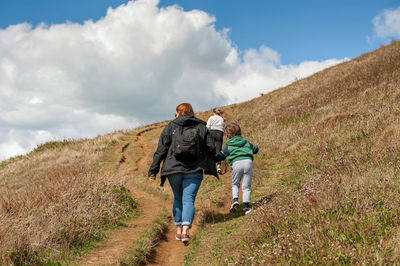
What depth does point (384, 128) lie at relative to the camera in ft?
26.0

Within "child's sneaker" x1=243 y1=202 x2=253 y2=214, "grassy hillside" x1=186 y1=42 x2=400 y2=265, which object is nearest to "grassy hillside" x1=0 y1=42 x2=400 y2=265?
"grassy hillside" x1=186 y1=42 x2=400 y2=265

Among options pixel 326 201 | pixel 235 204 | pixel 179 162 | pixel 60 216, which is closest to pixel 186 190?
pixel 179 162

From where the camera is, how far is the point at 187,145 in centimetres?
529

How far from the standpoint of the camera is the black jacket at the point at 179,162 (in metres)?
5.41

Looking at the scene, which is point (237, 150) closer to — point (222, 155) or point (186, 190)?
point (222, 155)

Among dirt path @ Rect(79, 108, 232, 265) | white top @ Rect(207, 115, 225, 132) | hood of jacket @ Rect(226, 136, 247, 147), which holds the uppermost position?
white top @ Rect(207, 115, 225, 132)

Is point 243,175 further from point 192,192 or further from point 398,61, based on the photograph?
point 398,61

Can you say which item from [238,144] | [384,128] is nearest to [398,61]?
[384,128]

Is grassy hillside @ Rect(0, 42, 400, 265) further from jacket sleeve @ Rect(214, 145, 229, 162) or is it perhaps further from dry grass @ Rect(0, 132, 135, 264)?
Result: jacket sleeve @ Rect(214, 145, 229, 162)

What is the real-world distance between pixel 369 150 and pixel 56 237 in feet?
21.1

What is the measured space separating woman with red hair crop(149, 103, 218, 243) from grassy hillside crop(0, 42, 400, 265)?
694mm

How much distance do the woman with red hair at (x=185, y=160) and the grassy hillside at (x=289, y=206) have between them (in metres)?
0.69

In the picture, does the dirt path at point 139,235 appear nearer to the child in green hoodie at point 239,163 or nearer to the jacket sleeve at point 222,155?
the child in green hoodie at point 239,163

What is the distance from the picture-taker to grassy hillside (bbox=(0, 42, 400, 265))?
11.4 feet
